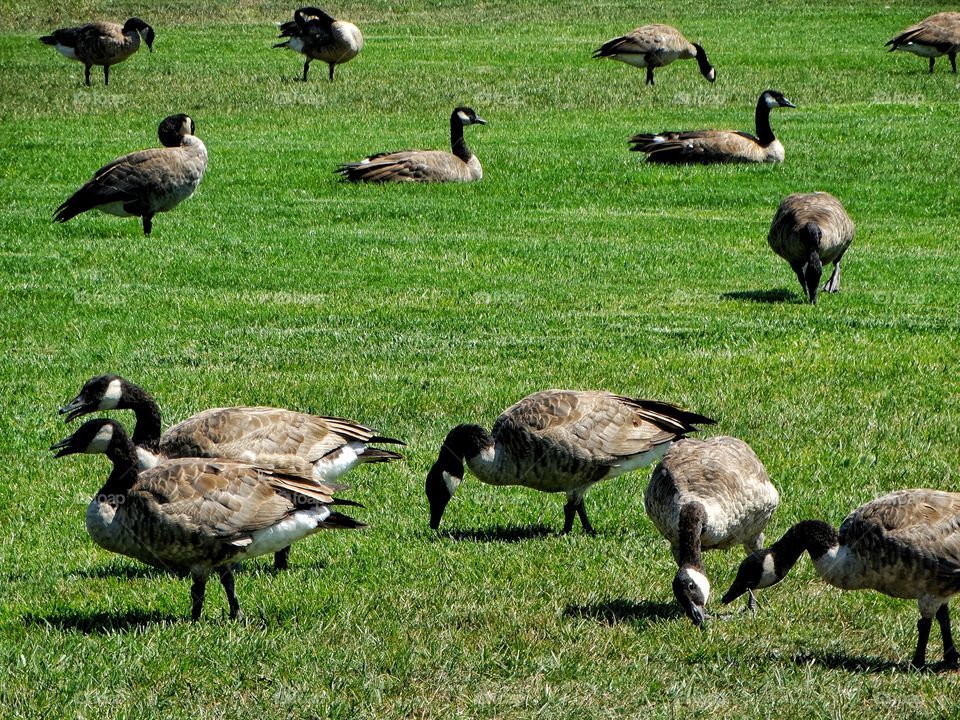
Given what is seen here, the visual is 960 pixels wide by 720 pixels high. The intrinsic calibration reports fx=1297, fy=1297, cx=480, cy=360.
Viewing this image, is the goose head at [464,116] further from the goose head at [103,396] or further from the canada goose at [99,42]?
the goose head at [103,396]

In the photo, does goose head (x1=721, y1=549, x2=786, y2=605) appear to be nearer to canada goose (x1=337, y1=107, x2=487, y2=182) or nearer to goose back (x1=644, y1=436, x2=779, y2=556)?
goose back (x1=644, y1=436, x2=779, y2=556)

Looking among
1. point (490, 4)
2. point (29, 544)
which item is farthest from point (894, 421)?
point (490, 4)

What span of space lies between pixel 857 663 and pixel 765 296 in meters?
9.67

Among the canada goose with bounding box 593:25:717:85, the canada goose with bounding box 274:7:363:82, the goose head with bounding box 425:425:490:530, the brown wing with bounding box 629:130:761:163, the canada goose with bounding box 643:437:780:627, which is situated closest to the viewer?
the canada goose with bounding box 643:437:780:627

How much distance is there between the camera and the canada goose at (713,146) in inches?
960

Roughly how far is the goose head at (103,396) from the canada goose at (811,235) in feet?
30.1

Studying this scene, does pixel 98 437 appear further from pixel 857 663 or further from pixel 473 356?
pixel 473 356

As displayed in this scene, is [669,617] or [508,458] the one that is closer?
[669,617]

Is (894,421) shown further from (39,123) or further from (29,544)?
(39,123)

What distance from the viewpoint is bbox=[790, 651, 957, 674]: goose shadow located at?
6.50 metres

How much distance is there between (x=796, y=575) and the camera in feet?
25.9

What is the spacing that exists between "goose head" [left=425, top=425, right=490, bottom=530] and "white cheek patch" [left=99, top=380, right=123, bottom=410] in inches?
80.1

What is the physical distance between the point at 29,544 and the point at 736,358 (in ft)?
23.6

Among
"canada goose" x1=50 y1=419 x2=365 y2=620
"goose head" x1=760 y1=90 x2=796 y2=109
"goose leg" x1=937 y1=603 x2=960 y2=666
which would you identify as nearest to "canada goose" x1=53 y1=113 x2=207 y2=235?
"canada goose" x1=50 y1=419 x2=365 y2=620
